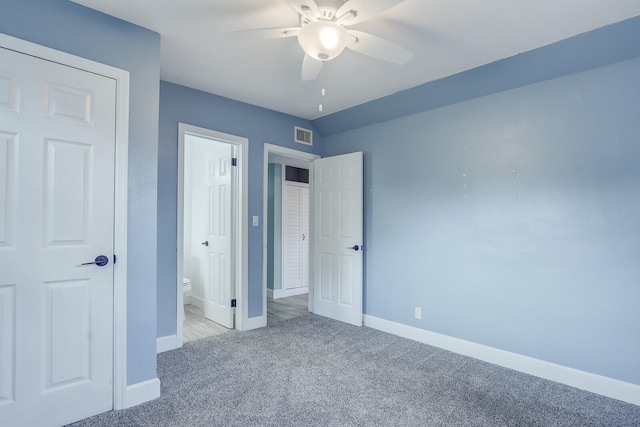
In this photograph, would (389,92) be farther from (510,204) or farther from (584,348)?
(584,348)

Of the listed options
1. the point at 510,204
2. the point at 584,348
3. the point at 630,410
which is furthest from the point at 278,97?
the point at 630,410

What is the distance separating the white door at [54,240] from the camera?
1.83 metres

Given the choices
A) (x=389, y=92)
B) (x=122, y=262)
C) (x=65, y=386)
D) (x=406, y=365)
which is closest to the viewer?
(x=65, y=386)

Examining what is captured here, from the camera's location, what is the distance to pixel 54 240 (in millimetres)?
1963

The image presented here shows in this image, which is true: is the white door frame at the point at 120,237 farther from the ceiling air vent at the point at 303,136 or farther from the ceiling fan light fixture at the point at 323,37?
the ceiling air vent at the point at 303,136

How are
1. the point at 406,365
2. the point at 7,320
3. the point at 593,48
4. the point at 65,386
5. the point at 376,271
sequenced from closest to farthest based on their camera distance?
the point at 7,320, the point at 65,386, the point at 593,48, the point at 406,365, the point at 376,271

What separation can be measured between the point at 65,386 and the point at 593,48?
409 centimetres

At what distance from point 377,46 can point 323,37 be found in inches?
15.2

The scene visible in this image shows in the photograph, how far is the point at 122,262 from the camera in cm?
217

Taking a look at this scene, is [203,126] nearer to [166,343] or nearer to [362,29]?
[362,29]

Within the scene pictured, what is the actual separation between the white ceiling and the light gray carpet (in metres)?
2.30

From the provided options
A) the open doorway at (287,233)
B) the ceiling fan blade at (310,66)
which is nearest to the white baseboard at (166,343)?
the open doorway at (287,233)

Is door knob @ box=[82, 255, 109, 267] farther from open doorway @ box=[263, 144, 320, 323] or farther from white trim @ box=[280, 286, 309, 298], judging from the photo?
white trim @ box=[280, 286, 309, 298]

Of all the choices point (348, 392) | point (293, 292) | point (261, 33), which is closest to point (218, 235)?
point (293, 292)
